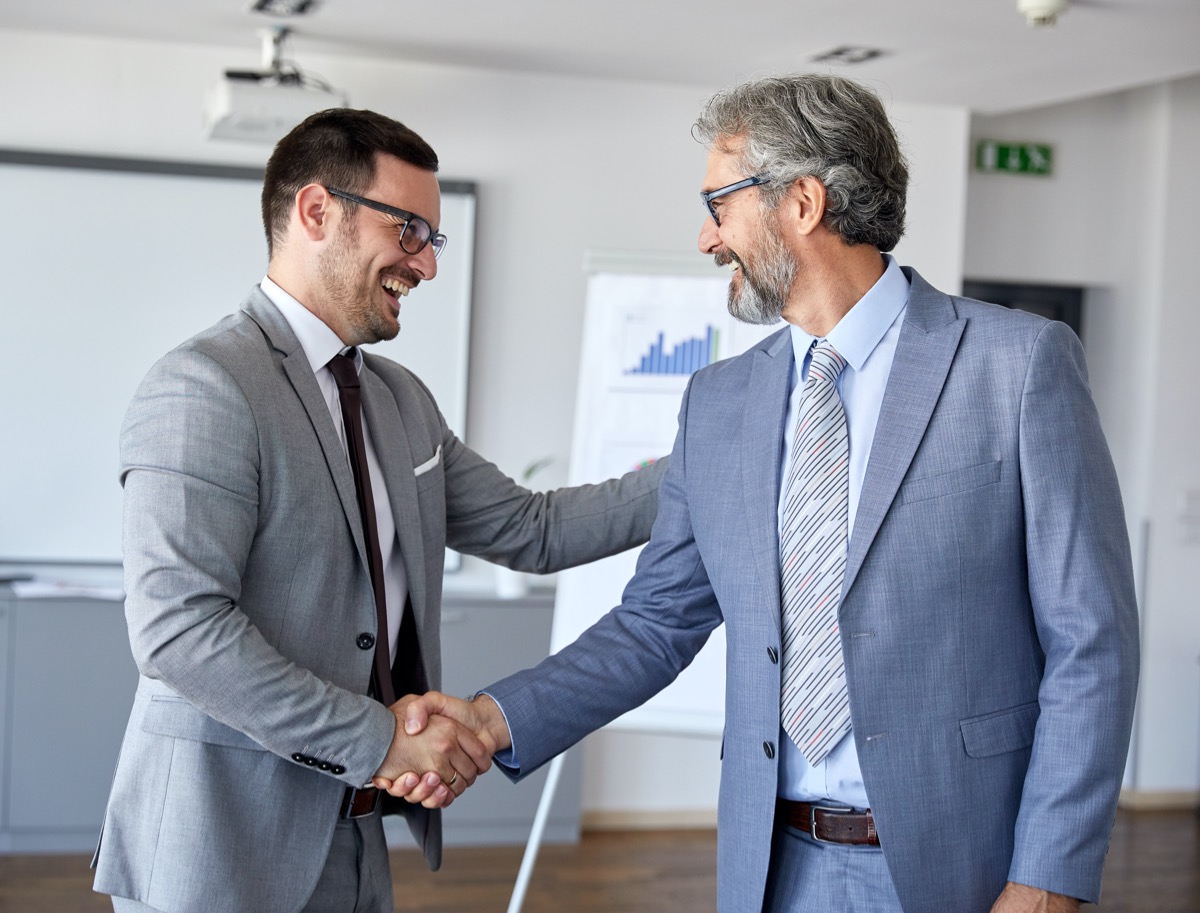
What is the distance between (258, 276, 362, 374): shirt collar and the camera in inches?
78.8

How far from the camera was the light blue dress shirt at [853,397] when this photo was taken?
5.52ft

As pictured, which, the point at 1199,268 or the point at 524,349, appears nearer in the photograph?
the point at 524,349

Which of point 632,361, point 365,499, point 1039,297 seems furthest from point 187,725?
point 1039,297

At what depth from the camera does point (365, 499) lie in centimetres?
195

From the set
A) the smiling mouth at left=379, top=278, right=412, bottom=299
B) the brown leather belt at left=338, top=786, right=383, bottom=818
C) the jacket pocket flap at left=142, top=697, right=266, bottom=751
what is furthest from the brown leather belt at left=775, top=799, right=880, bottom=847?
the smiling mouth at left=379, top=278, right=412, bottom=299

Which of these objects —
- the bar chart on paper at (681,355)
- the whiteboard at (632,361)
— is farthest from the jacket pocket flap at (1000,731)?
the bar chart on paper at (681,355)

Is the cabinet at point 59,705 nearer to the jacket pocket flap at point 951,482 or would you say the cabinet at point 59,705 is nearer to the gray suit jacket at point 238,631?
the gray suit jacket at point 238,631

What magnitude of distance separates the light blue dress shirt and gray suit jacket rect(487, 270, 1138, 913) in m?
0.05

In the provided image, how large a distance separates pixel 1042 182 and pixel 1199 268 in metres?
0.82

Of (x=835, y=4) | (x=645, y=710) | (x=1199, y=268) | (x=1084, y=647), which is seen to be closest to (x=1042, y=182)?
(x=1199, y=268)

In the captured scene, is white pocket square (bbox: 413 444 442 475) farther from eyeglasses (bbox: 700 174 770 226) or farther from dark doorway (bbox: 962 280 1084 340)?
dark doorway (bbox: 962 280 1084 340)

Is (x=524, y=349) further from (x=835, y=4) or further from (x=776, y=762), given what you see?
(x=776, y=762)

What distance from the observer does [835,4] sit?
3871 mm

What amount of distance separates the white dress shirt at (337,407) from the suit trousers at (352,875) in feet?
0.92
